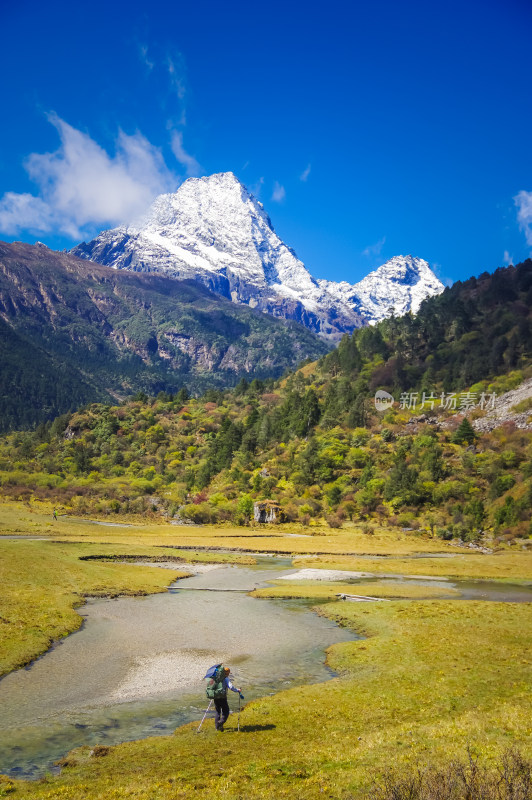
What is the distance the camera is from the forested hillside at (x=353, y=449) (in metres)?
112

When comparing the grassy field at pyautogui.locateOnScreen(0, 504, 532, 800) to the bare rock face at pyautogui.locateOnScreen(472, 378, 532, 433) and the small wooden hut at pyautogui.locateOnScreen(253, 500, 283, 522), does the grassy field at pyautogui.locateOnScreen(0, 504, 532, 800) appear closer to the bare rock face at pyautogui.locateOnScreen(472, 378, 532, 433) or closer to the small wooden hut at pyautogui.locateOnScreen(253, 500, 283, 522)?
the small wooden hut at pyautogui.locateOnScreen(253, 500, 283, 522)

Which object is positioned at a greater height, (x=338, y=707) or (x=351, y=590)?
(x=338, y=707)

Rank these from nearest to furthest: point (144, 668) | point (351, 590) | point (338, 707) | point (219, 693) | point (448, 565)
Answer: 1. point (219, 693)
2. point (338, 707)
3. point (144, 668)
4. point (351, 590)
5. point (448, 565)

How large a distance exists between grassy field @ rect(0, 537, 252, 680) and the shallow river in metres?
1.49

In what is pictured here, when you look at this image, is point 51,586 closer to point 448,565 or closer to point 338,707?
point 338,707

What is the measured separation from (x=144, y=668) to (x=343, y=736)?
13.3m

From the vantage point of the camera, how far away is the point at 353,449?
136875 millimetres

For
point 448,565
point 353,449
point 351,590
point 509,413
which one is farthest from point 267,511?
point 351,590

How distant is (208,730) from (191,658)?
980 centimetres


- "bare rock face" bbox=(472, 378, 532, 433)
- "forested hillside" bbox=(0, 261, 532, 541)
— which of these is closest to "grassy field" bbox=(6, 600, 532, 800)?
"forested hillside" bbox=(0, 261, 532, 541)

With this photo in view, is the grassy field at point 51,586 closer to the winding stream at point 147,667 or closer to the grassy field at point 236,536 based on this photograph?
the winding stream at point 147,667

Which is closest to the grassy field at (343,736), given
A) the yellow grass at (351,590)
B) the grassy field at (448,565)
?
the yellow grass at (351,590)

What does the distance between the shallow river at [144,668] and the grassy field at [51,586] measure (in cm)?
149

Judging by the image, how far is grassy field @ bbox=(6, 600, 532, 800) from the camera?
14000 mm
